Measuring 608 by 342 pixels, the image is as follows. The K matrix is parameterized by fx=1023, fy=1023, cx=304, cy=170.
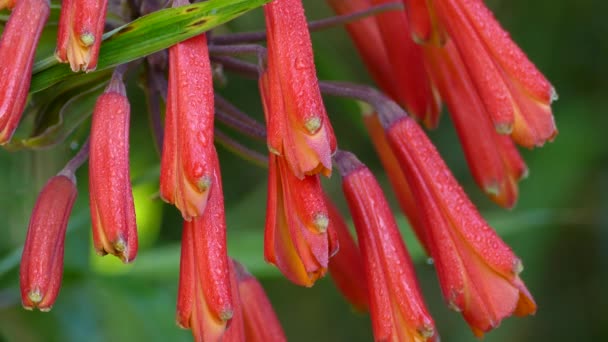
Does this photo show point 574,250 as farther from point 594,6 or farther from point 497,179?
point 497,179

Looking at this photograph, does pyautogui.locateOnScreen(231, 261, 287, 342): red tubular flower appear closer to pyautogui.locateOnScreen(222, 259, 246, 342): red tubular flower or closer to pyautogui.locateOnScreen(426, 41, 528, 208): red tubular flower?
pyautogui.locateOnScreen(222, 259, 246, 342): red tubular flower

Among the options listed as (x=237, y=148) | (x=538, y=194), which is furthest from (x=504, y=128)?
(x=538, y=194)

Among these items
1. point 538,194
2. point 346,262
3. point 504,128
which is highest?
point 504,128

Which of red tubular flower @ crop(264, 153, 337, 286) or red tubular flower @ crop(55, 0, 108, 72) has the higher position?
red tubular flower @ crop(55, 0, 108, 72)

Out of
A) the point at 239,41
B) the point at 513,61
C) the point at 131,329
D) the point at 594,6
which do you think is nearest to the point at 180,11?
the point at 239,41

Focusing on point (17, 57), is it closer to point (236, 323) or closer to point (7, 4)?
point (7, 4)

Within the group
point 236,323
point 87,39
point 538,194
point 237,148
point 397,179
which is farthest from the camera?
point 538,194

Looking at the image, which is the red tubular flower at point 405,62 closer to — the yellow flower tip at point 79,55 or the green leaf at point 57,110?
the green leaf at point 57,110

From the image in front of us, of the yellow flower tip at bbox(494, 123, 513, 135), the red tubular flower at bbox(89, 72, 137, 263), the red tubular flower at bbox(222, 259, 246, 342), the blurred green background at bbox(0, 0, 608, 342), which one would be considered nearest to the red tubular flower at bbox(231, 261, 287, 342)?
the red tubular flower at bbox(222, 259, 246, 342)
